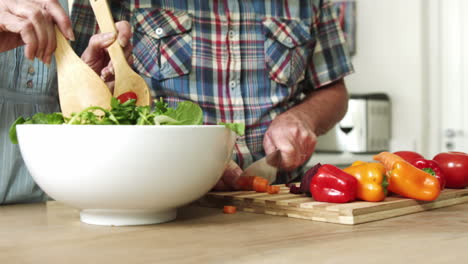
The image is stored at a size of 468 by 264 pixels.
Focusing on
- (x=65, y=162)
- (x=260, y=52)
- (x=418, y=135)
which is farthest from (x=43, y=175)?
(x=418, y=135)

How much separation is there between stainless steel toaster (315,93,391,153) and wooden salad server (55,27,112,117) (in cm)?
278

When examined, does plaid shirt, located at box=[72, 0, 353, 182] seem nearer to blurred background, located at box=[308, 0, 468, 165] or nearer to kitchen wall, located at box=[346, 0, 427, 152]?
blurred background, located at box=[308, 0, 468, 165]

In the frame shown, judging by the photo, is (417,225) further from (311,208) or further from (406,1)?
(406,1)

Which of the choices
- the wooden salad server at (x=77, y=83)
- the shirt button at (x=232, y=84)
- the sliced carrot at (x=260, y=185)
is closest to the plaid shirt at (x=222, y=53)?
the shirt button at (x=232, y=84)

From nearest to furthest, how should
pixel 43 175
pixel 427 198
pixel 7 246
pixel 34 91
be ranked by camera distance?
pixel 7 246 → pixel 43 175 → pixel 427 198 → pixel 34 91

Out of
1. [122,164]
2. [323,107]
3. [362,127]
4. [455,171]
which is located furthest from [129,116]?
[362,127]

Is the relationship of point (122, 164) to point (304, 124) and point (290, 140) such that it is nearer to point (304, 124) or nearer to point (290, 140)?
point (290, 140)

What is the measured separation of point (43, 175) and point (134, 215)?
149mm

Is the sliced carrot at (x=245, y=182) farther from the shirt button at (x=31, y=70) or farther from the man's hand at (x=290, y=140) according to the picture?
the shirt button at (x=31, y=70)

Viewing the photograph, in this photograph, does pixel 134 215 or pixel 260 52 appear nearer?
pixel 134 215

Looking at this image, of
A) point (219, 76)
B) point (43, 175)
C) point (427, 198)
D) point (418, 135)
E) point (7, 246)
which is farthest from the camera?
point (418, 135)

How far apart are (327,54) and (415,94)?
6.44 ft

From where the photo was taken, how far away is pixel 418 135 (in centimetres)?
358

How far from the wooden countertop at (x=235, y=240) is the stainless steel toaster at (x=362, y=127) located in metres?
2.62
